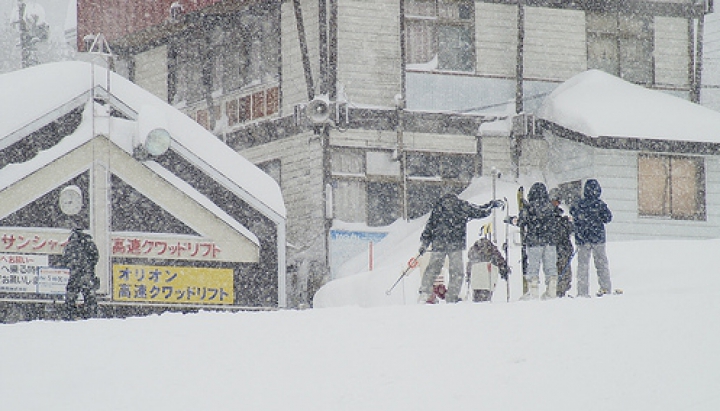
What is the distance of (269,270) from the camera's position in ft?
71.6

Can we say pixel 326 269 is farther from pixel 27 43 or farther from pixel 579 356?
pixel 27 43

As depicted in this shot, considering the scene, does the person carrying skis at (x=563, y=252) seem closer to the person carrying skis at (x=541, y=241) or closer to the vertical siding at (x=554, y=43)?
the person carrying skis at (x=541, y=241)

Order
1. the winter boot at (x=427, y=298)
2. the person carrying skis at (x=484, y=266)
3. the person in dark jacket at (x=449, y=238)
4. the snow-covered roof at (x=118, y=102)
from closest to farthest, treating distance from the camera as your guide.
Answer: the person in dark jacket at (x=449, y=238) < the winter boot at (x=427, y=298) < the person carrying skis at (x=484, y=266) < the snow-covered roof at (x=118, y=102)

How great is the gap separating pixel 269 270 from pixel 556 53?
1044 cm

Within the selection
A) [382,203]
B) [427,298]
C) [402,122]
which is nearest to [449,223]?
[427,298]

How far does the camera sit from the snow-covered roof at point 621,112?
86.1 ft

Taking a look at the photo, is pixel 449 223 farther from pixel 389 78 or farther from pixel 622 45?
pixel 622 45

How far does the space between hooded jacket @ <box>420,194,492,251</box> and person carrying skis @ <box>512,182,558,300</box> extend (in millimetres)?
633

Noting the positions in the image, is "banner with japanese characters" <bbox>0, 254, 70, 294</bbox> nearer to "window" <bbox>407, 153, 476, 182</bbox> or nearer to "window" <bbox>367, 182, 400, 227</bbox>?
"window" <bbox>367, 182, 400, 227</bbox>

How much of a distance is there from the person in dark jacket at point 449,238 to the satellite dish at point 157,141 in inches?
257

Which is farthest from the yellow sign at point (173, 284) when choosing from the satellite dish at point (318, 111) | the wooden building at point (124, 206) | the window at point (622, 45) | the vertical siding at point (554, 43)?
the window at point (622, 45)

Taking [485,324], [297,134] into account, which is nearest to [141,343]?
[485,324]

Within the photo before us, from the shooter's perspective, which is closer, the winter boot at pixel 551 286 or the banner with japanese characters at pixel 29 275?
the winter boot at pixel 551 286

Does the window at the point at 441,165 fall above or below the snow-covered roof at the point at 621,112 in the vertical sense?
below
